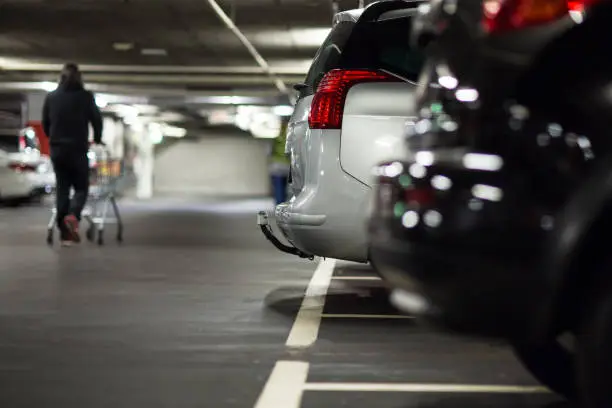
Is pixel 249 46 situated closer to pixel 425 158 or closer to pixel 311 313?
pixel 311 313

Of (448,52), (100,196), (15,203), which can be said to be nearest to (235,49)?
(15,203)

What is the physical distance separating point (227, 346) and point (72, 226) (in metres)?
6.49

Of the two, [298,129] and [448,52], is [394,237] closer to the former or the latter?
[448,52]

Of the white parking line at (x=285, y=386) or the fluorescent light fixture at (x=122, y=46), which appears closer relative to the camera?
the white parking line at (x=285, y=386)

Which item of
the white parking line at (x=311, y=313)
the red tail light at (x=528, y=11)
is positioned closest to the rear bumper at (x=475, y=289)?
Answer: the red tail light at (x=528, y=11)

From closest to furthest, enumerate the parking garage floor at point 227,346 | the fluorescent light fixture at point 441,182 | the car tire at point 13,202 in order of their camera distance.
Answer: the fluorescent light fixture at point 441,182 < the parking garage floor at point 227,346 < the car tire at point 13,202

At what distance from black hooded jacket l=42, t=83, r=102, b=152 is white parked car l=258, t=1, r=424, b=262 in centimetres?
583

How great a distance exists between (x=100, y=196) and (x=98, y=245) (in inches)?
37.3

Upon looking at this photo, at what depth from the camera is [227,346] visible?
5621 millimetres

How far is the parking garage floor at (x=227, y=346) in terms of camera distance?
450cm

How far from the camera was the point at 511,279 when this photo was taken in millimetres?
2910

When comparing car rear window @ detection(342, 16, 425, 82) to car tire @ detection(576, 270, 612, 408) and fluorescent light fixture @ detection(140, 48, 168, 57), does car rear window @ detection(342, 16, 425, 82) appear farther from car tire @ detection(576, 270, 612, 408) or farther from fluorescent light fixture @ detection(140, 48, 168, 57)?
fluorescent light fixture @ detection(140, 48, 168, 57)

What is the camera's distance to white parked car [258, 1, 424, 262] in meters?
5.82

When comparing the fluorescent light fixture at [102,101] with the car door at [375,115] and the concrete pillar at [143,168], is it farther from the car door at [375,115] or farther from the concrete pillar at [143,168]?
the car door at [375,115]
